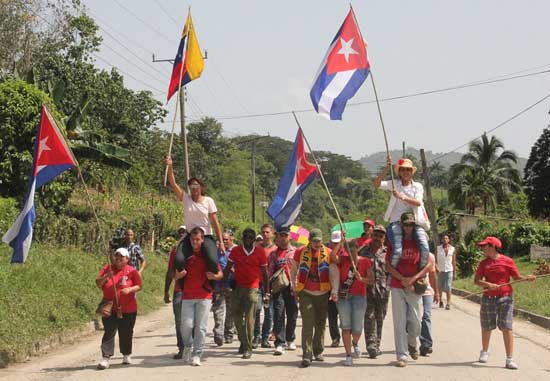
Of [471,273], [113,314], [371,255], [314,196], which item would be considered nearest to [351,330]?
[371,255]

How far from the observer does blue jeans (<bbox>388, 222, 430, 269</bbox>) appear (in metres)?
9.88

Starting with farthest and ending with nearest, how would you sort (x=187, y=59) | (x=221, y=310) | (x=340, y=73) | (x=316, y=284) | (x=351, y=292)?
(x=187, y=59), (x=221, y=310), (x=340, y=73), (x=351, y=292), (x=316, y=284)

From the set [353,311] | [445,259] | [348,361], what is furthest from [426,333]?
[445,259]

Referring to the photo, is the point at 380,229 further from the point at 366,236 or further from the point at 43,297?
the point at 43,297

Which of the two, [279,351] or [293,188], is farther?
[293,188]

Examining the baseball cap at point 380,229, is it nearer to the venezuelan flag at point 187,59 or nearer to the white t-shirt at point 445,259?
the venezuelan flag at point 187,59

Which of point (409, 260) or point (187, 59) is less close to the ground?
point (187, 59)

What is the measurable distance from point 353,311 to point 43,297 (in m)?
6.21

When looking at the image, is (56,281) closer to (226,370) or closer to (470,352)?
(226,370)

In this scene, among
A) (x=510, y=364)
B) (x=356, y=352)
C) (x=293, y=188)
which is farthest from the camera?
(x=293, y=188)

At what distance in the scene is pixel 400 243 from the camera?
993 cm

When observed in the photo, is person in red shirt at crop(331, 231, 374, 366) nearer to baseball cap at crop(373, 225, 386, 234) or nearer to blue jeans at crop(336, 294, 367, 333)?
blue jeans at crop(336, 294, 367, 333)

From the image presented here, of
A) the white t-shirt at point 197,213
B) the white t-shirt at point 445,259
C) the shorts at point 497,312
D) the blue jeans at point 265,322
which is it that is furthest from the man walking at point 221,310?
the white t-shirt at point 445,259

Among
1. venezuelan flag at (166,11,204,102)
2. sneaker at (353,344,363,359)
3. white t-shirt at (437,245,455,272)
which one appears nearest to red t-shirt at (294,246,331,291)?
sneaker at (353,344,363,359)
